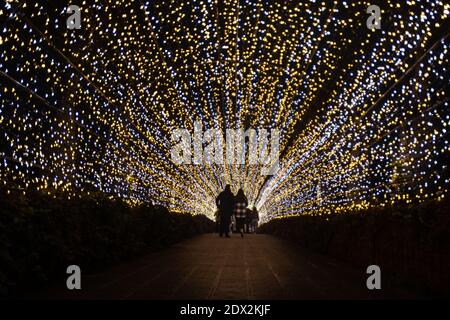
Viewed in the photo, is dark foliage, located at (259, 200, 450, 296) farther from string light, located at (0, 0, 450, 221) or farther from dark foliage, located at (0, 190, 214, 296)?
dark foliage, located at (0, 190, 214, 296)

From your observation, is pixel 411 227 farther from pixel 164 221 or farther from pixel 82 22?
pixel 164 221

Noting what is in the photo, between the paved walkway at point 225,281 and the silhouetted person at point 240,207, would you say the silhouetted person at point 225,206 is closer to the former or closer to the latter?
the silhouetted person at point 240,207

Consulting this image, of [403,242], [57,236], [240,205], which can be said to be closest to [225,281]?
[57,236]

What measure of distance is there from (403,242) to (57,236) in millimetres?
3035

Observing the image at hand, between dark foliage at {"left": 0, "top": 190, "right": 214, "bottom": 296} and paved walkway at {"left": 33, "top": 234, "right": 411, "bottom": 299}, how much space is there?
210mm

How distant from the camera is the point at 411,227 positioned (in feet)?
16.9

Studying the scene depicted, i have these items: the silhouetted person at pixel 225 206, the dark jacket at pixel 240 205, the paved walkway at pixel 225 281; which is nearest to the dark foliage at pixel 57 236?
the paved walkway at pixel 225 281

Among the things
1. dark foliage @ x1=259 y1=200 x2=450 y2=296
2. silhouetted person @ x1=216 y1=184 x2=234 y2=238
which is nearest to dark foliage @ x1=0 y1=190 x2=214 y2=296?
dark foliage @ x1=259 y1=200 x2=450 y2=296

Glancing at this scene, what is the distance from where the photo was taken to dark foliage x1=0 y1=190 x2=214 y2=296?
414cm

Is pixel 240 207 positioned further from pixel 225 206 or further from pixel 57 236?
pixel 57 236

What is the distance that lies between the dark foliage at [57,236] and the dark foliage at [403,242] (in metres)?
2.83

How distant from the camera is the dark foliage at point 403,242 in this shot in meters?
4.55

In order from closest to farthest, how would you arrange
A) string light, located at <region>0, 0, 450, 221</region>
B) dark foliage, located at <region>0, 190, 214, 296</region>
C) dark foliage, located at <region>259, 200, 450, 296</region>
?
dark foliage, located at <region>0, 190, 214, 296</region>
dark foliage, located at <region>259, 200, 450, 296</region>
string light, located at <region>0, 0, 450, 221</region>

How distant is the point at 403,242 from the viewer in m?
5.47
